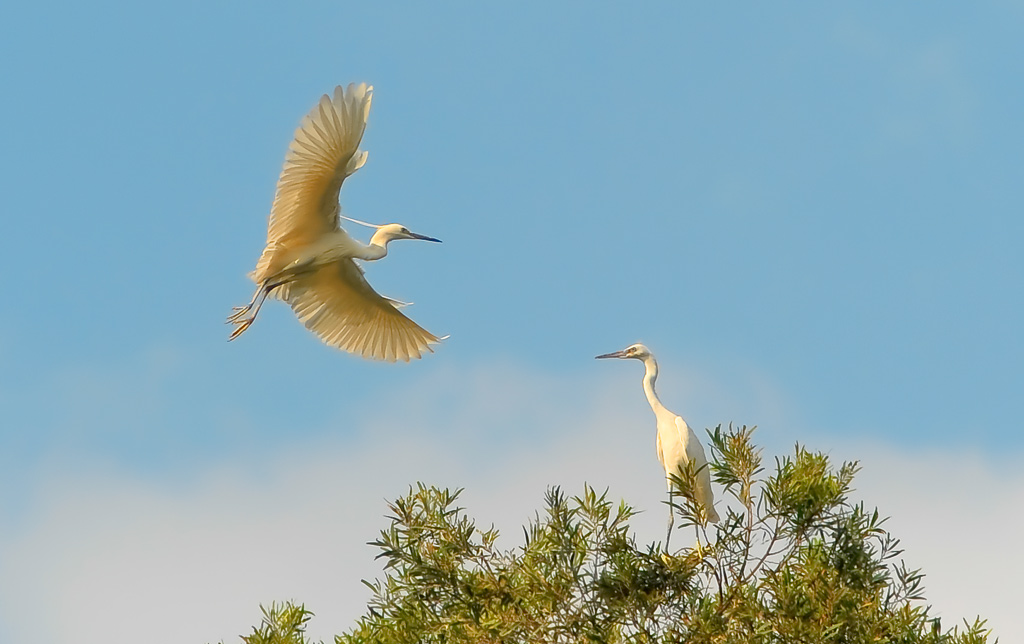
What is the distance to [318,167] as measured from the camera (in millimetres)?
9391

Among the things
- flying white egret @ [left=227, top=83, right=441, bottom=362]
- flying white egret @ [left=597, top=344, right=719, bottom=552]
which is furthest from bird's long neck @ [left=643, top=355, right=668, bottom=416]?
flying white egret @ [left=227, top=83, right=441, bottom=362]

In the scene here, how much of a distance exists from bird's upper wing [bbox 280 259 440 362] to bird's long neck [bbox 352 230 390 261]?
33cm

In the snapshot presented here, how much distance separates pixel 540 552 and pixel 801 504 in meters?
1.28

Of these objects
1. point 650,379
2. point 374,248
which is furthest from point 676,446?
point 374,248

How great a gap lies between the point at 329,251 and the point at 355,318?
1.25 m

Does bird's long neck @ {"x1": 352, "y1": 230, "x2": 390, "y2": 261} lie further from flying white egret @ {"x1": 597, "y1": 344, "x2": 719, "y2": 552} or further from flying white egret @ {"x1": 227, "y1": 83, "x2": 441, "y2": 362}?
flying white egret @ {"x1": 597, "y1": 344, "x2": 719, "y2": 552}

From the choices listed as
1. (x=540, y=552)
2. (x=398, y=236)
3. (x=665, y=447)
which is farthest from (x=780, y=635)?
(x=398, y=236)

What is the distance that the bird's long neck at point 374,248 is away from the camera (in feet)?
34.0

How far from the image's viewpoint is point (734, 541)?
6.58m

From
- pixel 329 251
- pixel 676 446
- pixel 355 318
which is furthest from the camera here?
pixel 355 318

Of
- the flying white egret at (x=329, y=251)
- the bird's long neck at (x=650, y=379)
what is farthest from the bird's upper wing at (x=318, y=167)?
the bird's long neck at (x=650, y=379)

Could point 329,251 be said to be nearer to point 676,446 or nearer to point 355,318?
point 355,318

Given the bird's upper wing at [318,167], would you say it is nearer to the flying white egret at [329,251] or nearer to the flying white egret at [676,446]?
the flying white egret at [329,251]

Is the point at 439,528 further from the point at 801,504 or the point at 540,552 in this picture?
the point at 801,504
